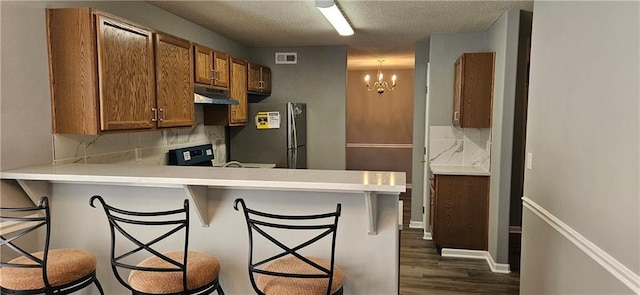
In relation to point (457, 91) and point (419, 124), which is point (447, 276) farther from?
point (419, 124)

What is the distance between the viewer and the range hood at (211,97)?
3402mm

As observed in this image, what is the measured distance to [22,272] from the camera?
1.77m

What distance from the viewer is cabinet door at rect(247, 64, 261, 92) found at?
4641 mm

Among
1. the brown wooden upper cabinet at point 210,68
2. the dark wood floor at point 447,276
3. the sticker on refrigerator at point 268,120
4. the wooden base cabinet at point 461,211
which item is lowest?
the dark wood floor at point 447,276

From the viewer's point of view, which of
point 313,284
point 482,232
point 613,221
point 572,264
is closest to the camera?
point 613,221

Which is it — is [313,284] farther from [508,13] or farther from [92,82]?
[508,13]

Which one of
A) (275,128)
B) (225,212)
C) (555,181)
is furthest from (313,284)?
(275,128)

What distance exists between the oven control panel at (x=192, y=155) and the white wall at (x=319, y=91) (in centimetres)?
149

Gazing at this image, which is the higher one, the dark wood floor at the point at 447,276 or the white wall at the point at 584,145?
the white wall at the point at 584,145

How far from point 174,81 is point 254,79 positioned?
1781 mm

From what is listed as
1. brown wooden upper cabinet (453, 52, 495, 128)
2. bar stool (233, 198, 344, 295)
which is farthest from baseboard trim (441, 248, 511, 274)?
bar stool (233, 198, 344, 295)

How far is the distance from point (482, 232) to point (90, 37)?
12.7 feet

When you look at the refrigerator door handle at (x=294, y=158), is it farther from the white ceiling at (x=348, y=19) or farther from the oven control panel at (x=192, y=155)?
the white ceiling at (x=348, y=19)

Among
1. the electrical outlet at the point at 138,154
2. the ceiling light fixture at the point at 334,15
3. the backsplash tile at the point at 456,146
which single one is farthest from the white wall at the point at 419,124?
the electrical outlet at the point at 138,154
